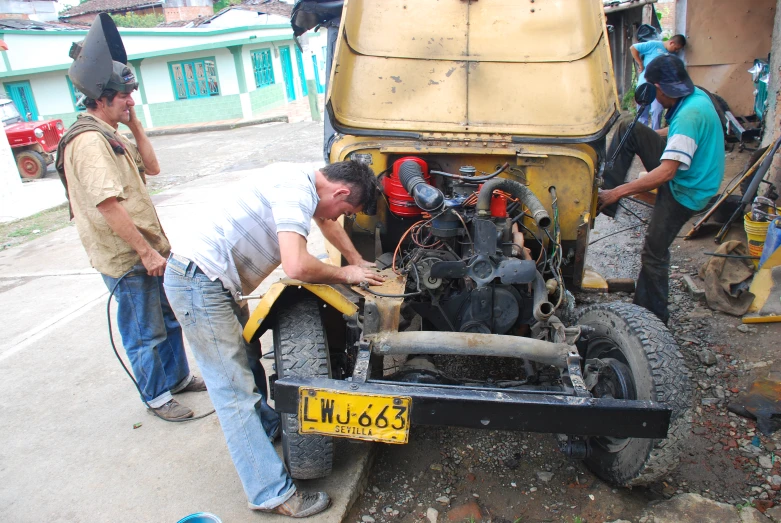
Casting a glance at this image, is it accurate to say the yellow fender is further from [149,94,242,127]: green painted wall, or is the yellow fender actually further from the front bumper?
[149,94,242,127]: green painted wall

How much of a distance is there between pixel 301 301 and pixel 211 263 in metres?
0.46

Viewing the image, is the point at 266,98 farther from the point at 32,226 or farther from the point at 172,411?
the point at 172,411

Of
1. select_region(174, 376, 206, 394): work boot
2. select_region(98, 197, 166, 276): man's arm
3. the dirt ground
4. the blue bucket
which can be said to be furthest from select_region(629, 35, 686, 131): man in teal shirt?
the blue bucket

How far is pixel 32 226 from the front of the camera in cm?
850

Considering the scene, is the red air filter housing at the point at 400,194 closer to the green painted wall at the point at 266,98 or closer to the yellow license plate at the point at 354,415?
the yellow license plate at the point at 354,415

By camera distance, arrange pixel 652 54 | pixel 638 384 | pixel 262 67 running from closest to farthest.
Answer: pixel 638 384, pixel 652 54, pixel 262 67

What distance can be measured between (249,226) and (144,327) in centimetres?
116

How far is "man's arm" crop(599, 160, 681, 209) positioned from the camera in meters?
3.91

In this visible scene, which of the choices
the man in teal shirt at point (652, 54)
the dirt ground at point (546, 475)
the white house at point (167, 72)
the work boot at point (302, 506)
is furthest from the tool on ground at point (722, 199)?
the white house at point (167, 72)

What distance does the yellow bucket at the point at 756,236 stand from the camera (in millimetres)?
4617

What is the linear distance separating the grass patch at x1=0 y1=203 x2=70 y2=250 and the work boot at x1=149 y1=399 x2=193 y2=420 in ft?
18.1

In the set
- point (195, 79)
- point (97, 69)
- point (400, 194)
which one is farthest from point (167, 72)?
point (400, 194)

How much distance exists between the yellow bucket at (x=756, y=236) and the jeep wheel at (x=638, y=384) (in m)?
2.56

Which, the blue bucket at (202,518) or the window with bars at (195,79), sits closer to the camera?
the blue bucket at (202,518)
